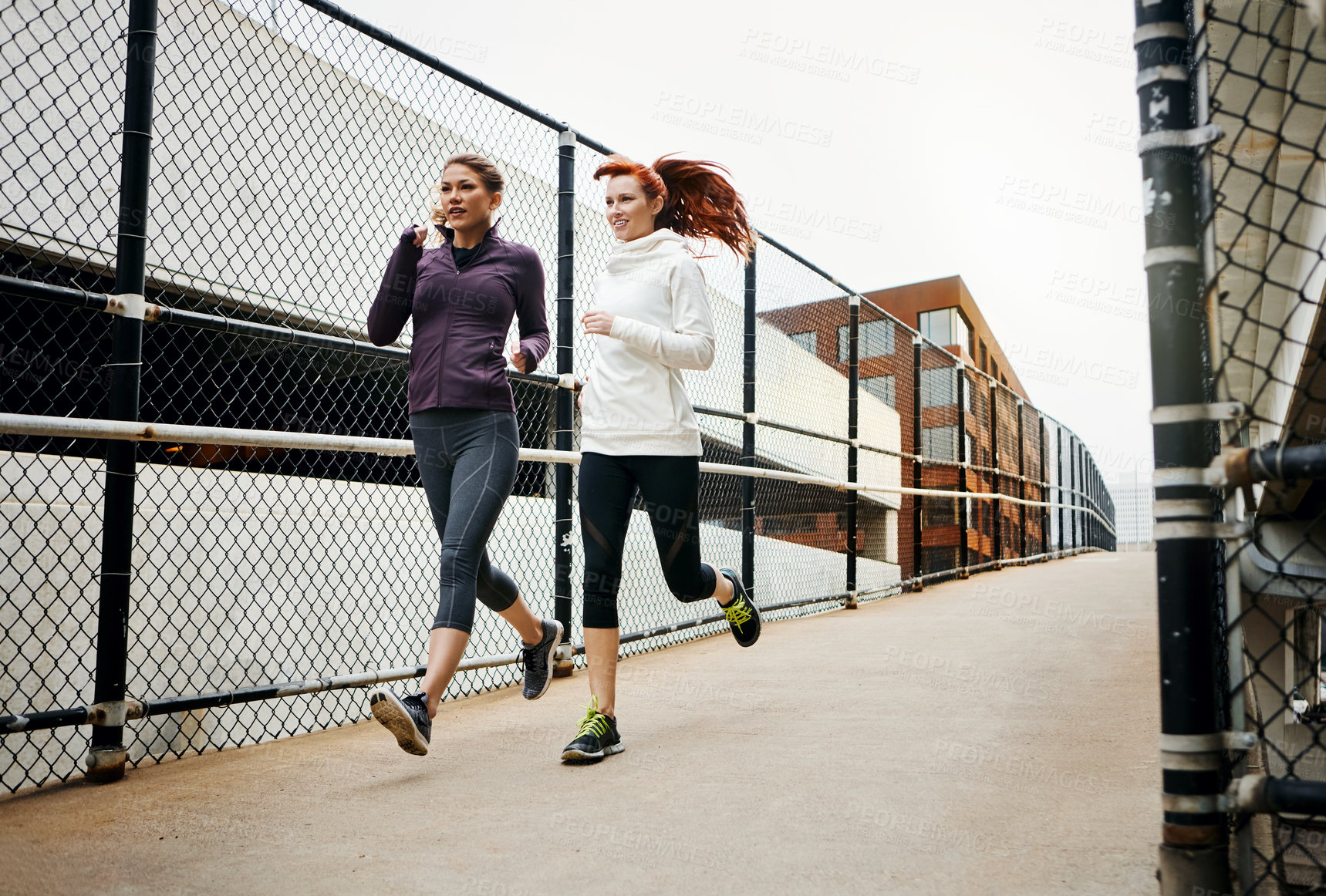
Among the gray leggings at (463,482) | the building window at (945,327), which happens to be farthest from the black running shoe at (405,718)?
the building window at (945,327)

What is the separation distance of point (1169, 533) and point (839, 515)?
8.42 m

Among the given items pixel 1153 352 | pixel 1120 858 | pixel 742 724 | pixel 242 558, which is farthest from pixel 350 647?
pixel 1153 352

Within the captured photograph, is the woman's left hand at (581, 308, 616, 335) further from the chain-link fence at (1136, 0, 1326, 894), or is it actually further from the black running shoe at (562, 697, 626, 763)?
the chain-link fence at (1136, 0, 1326, 894)

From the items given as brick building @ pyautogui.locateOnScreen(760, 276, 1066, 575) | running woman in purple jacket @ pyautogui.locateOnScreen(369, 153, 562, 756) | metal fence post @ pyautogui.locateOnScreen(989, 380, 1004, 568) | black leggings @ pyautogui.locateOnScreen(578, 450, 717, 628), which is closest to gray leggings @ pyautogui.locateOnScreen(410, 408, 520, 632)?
running woman in purple jacket @ pyautogui.locateOnScreen(369, 153, 562, 756)

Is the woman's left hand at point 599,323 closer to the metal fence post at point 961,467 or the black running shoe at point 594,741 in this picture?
the black running shoe at point 594,741

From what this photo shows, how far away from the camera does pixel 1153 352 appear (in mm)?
1648

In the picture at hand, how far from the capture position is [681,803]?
92.7 inches

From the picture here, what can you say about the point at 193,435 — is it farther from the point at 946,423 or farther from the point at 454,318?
the point at 946,423

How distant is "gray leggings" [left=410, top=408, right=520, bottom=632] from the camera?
281cm

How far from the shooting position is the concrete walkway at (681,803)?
188 centimetres

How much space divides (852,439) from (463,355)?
5.41 metres

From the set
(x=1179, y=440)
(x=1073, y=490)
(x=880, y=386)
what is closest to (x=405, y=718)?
(x=1179, y=440)

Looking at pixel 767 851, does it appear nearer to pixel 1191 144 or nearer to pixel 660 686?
pixel 1191 144

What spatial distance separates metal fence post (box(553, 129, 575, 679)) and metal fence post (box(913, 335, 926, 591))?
5701 mm
